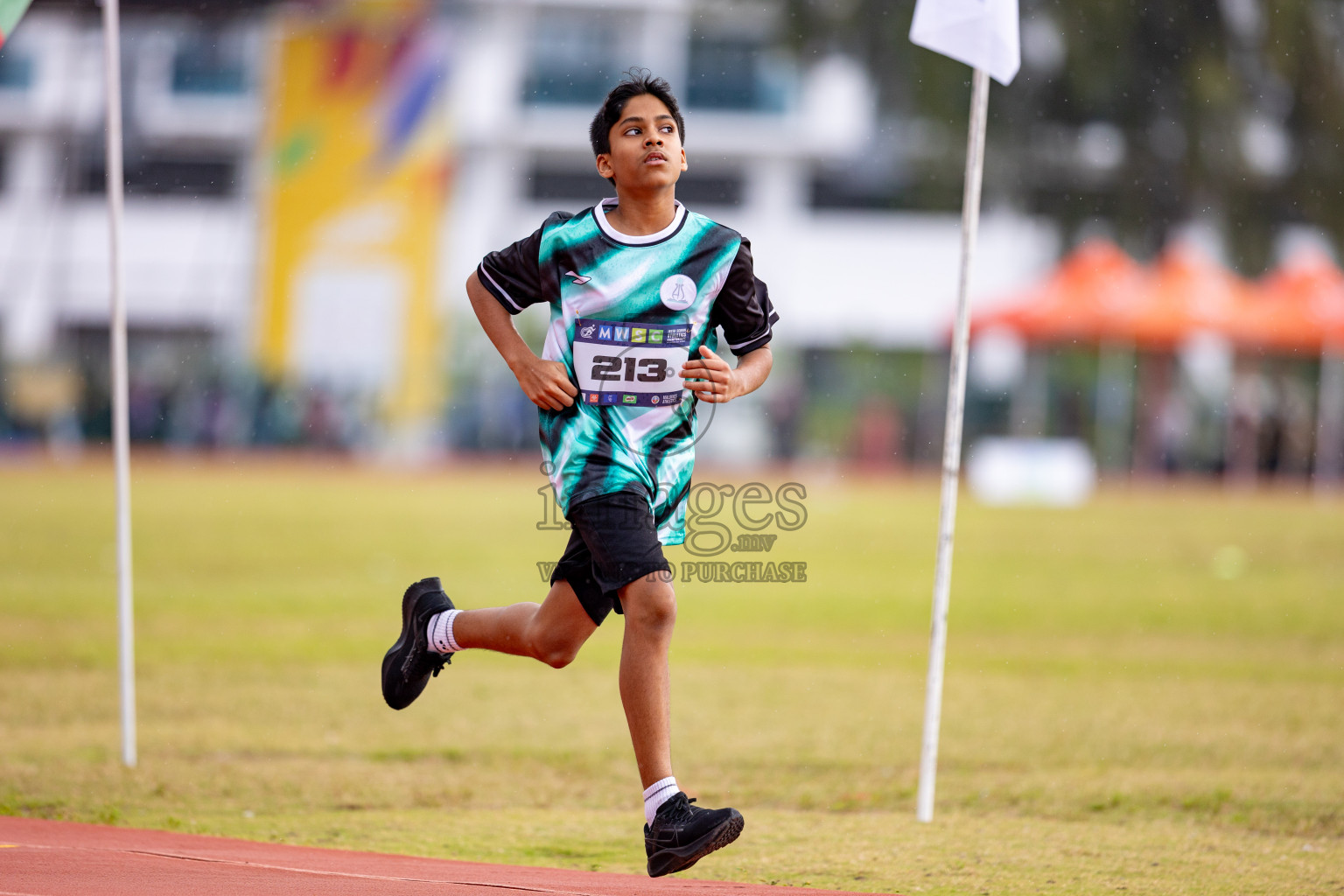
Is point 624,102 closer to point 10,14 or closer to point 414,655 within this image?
point 414,655

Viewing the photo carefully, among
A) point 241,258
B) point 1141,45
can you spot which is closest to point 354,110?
point 241,258

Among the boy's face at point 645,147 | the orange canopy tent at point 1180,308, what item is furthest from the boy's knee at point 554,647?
the orange canopy tent at point 1180,308

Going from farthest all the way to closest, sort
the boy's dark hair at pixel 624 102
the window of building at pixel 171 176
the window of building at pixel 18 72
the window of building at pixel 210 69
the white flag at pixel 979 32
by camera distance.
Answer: the window of building at pixel 18 72, the window of building at pixel 171 176, the window of building at pixel 210 69, the white flag at pixel 979 32, the boy's dark hair at pixel 624 102

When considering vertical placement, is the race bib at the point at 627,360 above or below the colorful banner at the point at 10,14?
below

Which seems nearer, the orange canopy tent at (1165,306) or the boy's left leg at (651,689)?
the boy's left leg at (651,689)

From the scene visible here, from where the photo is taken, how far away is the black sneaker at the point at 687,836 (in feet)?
12.9

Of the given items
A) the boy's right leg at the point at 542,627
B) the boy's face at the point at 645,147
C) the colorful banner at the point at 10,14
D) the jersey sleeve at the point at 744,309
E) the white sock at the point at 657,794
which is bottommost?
the white sock at the point at 657,794

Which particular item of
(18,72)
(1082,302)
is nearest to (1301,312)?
(1082,302)

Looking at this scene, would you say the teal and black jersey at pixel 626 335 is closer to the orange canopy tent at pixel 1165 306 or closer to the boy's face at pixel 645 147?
the boy's face at pixel 645 147

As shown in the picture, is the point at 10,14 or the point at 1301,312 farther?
the point at 1301,312

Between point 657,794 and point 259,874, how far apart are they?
114 centimetres

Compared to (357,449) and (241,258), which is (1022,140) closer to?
(357,449)

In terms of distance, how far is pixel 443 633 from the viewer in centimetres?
487

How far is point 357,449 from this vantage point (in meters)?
33.2
